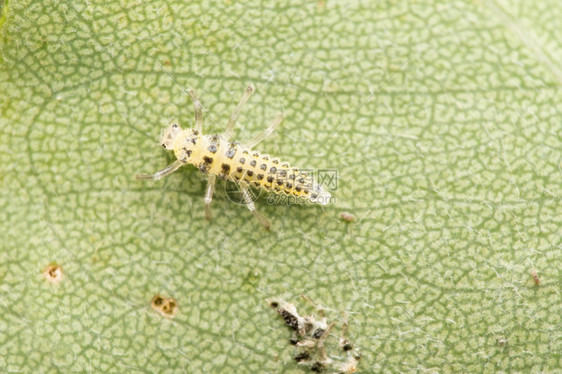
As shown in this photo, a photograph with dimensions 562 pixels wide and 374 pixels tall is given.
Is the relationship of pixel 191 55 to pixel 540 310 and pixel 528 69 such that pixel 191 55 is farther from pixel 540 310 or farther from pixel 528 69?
pixel 540 310

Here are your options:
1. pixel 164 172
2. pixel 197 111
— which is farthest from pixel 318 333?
pixel 197 111

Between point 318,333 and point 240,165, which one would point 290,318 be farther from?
point 240,165

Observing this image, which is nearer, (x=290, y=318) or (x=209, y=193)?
(x=290, y=318)

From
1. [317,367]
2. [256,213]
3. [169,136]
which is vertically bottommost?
[317,367]

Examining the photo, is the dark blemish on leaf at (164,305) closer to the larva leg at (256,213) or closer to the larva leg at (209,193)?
the larva leg at (209,193)

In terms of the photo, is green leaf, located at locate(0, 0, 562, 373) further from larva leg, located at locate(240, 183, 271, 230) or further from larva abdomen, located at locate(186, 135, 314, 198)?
larva abdomen, located at locate(186, 135, 314, 198)

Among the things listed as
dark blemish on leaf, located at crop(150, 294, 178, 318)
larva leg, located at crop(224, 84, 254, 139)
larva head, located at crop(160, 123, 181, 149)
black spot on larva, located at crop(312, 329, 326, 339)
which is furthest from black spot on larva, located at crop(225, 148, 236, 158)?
black spot on larva, located at crop(312, 329, 326, 339)
